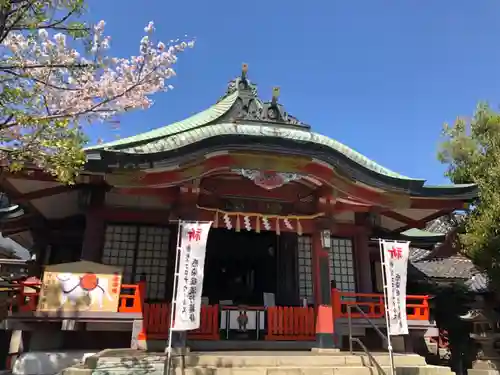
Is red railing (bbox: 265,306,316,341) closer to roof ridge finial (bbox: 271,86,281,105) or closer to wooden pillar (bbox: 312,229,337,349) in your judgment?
wooden pillar (bbox: 312,229,337,349)

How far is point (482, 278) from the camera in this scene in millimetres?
16453

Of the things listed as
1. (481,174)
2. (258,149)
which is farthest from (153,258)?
(481,174)

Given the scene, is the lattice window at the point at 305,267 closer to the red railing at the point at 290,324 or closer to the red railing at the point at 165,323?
the red railing at the point at 290,324

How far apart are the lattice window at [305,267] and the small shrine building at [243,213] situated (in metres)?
0.03

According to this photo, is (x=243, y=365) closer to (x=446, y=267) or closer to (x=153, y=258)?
(x=153, y=258)

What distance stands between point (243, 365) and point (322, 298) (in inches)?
117

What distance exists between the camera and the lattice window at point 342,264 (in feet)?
44.4

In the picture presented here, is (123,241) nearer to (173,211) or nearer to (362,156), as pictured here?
(173,211)

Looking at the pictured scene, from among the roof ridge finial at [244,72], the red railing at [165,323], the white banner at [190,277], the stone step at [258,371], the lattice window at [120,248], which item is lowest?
the stone step at [258,371]

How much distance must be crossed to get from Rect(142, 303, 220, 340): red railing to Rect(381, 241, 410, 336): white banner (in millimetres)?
4049

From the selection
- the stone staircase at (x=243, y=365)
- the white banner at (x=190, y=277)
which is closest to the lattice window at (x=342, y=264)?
the stone staircase at (x=243, y=365)

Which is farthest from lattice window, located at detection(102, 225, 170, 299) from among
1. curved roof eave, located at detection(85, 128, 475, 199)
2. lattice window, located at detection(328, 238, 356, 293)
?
lattice window, located at detection(328, 238, 356, 293)

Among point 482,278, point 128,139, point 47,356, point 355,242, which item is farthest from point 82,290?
point 482,278

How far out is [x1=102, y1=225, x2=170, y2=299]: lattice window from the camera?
39.5 feet
